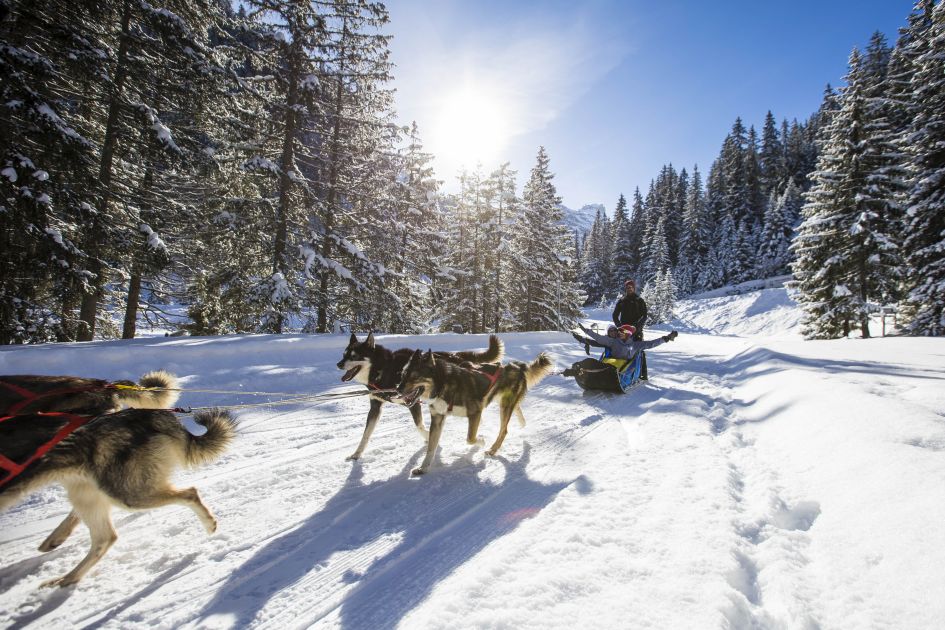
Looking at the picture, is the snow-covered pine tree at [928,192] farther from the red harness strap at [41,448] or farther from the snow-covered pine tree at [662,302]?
the snow-covered pine tree at [662,302]

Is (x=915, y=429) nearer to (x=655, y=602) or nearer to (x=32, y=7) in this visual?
(x=655, y=602)

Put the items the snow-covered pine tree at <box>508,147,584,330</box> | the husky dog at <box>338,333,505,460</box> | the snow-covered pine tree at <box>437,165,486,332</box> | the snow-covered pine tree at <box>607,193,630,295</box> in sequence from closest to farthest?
the husky dog at <box>338,333,505,460</box> < the snow-covered pine tree at <box>437,165,486,332</box> < the snow-covered pine tree at <box>508,147,584,330</box> < the snow-covered pine tree at <box>607,193,630,295</box>

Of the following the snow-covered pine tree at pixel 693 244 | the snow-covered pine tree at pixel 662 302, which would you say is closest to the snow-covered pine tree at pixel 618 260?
the snow-covered pine tree at pixel 693 244

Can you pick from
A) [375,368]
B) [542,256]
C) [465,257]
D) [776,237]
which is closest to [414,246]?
[465,257]

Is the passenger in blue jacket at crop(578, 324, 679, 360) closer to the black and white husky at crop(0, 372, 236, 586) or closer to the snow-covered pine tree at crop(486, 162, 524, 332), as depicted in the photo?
the black and white husky at crop(0, 372, 236, 586)

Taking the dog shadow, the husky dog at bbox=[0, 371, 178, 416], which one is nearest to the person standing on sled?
the dog shadow

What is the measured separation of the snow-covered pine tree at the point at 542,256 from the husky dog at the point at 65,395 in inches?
939

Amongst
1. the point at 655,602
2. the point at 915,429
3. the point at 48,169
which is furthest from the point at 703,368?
the point at 48,169

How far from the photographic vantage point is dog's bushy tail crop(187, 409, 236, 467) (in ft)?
10.0

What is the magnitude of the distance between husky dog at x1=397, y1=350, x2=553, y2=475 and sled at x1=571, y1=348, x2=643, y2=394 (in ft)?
8.14

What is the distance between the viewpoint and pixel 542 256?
88.6ft

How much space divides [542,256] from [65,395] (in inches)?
1008

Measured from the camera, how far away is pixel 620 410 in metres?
6.68

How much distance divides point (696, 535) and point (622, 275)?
7761cm
